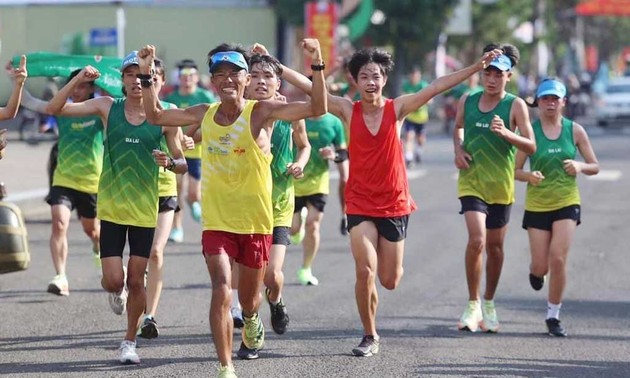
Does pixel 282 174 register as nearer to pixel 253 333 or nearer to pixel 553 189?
pixel 253 333

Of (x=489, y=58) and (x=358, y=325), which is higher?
(x=489, y=58)

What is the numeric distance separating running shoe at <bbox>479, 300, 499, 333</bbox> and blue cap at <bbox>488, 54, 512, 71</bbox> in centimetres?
180

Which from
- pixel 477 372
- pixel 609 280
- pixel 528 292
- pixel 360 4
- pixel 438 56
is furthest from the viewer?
pixel 438 56

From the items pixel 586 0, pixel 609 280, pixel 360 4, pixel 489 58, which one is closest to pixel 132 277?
pixel 489 58

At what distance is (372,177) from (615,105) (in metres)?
40.0

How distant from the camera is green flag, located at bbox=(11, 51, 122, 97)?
11633 mm

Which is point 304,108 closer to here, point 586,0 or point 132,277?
point 132,277

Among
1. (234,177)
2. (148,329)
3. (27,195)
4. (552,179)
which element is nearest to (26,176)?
(27,195)

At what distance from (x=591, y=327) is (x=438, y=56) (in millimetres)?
42615

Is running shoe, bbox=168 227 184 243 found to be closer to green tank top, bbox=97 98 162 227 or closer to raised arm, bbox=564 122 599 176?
raised arm, bbox=564 122 599 176

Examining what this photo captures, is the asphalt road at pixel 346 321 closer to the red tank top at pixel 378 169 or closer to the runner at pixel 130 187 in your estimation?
→ the runner at pixel 130 187

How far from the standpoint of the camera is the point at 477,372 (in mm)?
9227

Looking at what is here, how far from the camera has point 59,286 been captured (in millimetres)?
12773

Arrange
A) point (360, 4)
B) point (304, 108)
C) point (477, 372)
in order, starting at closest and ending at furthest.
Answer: point (304, 108), point (477, 372), point (360, 4)
